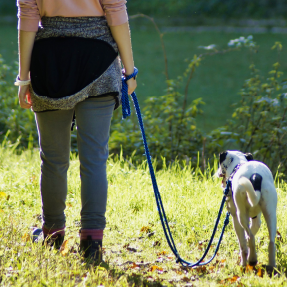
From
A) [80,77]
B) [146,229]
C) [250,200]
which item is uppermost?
[80,77]

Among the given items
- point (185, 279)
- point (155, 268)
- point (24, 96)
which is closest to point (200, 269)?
point (185, 279)

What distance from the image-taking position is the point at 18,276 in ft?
6.54

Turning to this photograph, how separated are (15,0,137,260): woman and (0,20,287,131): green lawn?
4.09 m

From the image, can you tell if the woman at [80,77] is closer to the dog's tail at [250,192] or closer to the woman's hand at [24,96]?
the woman's hand at [24,96]

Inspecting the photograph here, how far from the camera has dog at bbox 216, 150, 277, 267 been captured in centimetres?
207

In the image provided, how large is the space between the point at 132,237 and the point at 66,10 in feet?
A: 5.01

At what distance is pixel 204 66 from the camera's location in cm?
1480

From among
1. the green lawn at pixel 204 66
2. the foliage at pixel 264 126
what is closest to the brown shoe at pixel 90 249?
the foliage at pixel 264 126

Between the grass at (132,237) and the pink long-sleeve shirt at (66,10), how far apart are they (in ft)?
3.81

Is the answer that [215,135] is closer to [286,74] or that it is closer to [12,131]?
[12,131]

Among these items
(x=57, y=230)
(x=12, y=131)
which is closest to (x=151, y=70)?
(x=12, y=131)

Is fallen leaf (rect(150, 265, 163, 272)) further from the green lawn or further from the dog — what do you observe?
the green lawn

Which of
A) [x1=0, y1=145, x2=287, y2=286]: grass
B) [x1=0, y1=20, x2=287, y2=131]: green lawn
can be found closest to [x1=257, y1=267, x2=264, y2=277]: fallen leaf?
[x1=0, y1=145, x2=287, y2=286]: grass

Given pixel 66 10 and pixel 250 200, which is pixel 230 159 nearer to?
pixel 250 200
